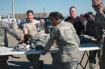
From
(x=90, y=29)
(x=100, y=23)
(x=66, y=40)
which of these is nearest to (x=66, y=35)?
(x=66, y=40)

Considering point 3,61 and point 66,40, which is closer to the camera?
point 66,40

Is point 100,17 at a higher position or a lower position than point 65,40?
higher

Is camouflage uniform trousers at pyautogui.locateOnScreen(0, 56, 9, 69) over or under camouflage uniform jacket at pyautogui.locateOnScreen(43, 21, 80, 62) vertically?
under

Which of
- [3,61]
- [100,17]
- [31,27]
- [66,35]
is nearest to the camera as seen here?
[66,35]

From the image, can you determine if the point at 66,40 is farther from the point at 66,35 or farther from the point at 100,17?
the point at 100,17

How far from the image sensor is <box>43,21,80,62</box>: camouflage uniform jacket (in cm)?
344

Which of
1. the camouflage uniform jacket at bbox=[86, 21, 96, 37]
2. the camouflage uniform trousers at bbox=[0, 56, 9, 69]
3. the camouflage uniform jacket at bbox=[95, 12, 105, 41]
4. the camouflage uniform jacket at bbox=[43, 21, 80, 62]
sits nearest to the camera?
the camouflage uniform jacket at bbox=[43, 21, 80, 62]

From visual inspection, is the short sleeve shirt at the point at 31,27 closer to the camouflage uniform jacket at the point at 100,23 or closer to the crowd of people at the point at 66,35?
the crowd of people at the point at 66,35

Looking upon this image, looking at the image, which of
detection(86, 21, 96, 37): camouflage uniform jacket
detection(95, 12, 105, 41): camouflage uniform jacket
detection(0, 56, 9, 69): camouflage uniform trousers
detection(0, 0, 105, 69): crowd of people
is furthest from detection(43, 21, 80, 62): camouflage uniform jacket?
detection(0, 56, 9, 69): camouflage uniform trousers

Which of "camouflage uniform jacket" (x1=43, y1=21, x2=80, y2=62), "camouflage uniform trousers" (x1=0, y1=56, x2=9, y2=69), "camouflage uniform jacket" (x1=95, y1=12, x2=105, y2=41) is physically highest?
"camouflage uniform jacket" (x1=95, y1=12, x2=105, y2=41)

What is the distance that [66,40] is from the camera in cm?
346

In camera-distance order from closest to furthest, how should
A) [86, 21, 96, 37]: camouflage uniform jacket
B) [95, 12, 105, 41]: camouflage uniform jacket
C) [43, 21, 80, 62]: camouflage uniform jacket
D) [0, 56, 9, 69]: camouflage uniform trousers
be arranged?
[43, 21, 80, 62]: camouflage uniform jacket
[95, 12, 105, 41]: camouflage uniform jacket
[0, 56, 9, 69]: camouflage uniform trousers
[86, 21, 96, 37]: camouflage uniform jacket

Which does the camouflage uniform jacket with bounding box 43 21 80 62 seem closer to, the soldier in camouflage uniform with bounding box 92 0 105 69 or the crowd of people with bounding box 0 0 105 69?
the crowd of people with bounding box 0 0 105 69

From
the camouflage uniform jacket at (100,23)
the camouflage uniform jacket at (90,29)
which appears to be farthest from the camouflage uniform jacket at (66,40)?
the camouflage uniform jacket at (90,29)
